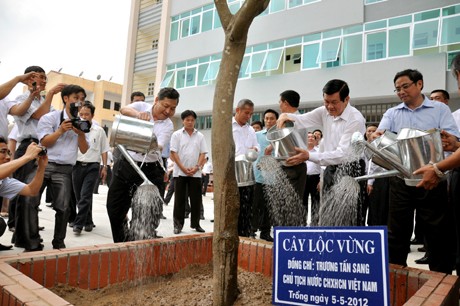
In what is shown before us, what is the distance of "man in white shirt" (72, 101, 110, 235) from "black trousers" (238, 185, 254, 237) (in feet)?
6.05

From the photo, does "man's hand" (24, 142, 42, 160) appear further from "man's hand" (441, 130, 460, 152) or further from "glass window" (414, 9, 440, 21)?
"glass window" (414, 9, 440, 21)

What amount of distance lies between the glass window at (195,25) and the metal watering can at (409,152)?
17.0 meters

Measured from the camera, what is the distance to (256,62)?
1548cm

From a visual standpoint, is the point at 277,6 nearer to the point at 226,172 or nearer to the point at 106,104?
the point at 226,172

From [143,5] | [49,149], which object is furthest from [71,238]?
[143,5]

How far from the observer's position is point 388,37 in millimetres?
12062

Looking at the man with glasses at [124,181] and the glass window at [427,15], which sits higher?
the glass window at [427,15]

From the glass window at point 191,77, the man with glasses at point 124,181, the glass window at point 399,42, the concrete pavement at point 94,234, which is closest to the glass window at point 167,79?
the glass window at point 191,77

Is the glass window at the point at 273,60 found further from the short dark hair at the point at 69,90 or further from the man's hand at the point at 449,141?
the man's hand at the point at 449,141

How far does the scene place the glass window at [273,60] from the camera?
48.2 feet

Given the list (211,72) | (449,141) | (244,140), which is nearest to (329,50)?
(211,72)

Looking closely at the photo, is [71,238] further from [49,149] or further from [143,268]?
[143,268]

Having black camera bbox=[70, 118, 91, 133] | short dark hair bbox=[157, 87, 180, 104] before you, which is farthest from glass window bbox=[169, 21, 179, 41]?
short dark hair bbox=[157, 87, 180, 104]

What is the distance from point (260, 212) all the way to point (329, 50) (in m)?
10.1
